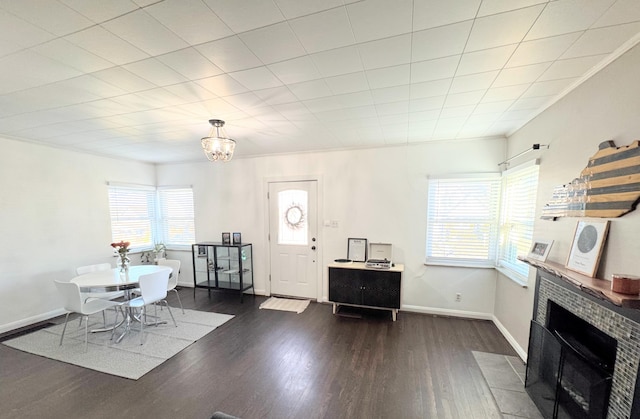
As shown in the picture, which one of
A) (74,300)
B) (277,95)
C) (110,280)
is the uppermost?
(277,95)

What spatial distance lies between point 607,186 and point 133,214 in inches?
247

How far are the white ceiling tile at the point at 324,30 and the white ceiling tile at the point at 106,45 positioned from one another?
985mm

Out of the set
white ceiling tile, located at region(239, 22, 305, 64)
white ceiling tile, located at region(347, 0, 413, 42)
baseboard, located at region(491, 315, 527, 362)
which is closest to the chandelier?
white ceiling tile, located at region(239, 22, 305, 64)

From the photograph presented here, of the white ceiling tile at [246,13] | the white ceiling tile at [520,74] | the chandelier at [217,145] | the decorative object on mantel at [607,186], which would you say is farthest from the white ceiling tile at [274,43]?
the decorative object on mantel at [607,186]

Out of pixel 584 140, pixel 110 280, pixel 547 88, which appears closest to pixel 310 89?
pixel 547 88

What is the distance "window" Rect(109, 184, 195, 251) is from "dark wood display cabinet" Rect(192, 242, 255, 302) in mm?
640

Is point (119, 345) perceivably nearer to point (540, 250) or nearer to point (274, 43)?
point (274, 43)

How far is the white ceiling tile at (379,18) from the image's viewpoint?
110 cm

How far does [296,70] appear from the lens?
1642 mm

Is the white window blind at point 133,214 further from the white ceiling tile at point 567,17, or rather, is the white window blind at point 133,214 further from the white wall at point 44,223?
the white ceiling tile at point 567,17

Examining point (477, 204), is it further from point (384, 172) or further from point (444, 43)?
point (444, 43)

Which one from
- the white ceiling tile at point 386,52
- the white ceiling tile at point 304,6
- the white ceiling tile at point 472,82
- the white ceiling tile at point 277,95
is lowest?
the white ceiling tile at point 277,95

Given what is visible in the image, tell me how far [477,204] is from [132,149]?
5.33 metres

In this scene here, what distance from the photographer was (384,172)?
3.68 metres
